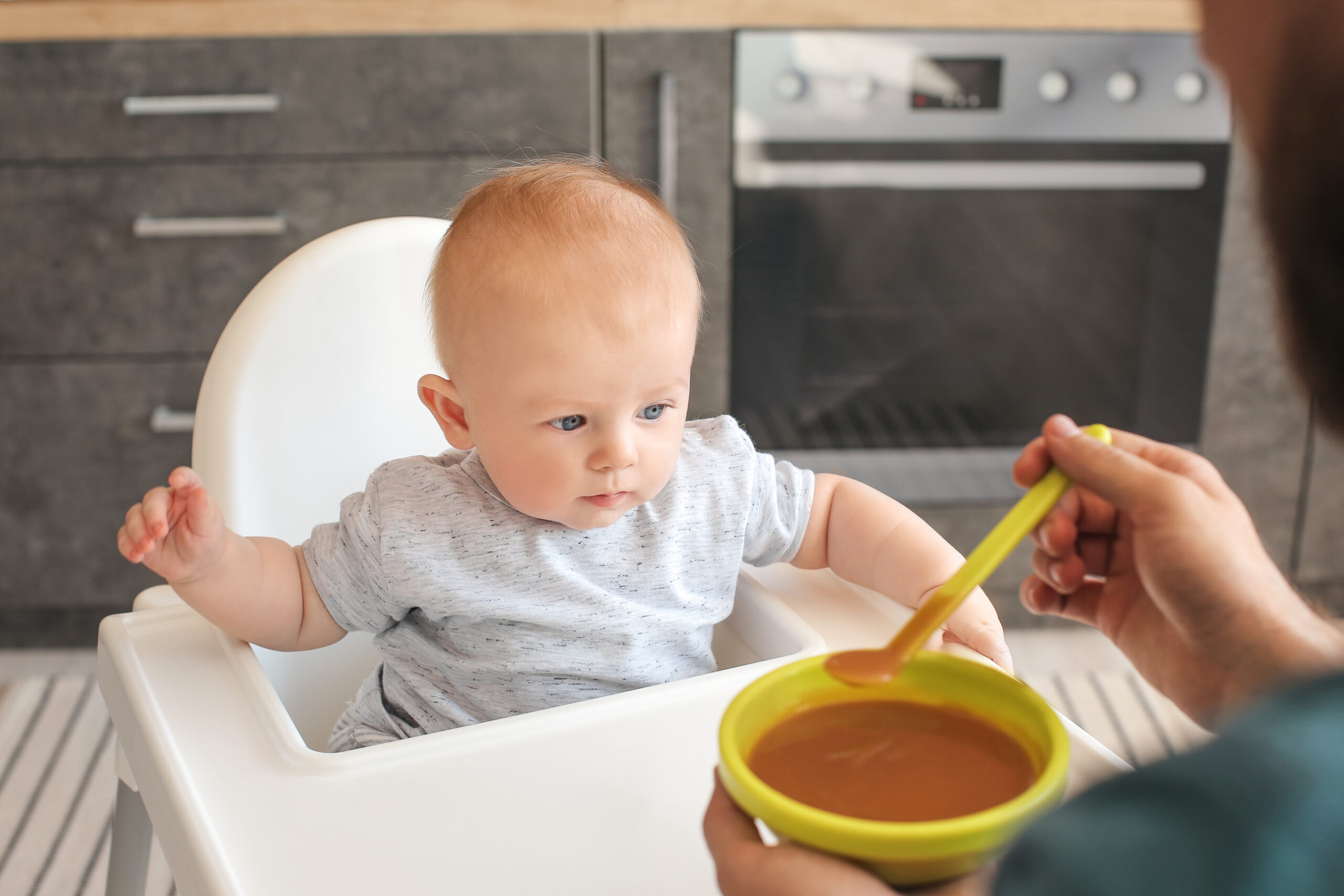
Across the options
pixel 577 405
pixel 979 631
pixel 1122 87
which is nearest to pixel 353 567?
pixel 577 405

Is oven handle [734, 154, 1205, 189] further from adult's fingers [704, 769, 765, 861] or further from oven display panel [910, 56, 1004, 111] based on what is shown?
adult's fingers [704, 769, 765, 861]

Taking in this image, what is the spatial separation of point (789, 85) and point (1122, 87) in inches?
19.7

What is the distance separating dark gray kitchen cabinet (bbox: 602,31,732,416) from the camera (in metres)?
1.69

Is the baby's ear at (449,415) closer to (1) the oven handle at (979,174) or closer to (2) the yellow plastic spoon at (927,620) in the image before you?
(2) the yellow plastic spoon at (927,620)

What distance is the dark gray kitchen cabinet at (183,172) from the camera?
167cm

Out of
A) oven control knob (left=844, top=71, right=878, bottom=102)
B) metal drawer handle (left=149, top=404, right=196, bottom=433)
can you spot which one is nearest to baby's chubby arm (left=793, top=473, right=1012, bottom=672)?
oven control knob (left=844, top=71, right=878, bottom=102)

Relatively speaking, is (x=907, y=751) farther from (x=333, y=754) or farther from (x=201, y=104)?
(x=201, y=104)

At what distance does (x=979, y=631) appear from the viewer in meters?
0.70

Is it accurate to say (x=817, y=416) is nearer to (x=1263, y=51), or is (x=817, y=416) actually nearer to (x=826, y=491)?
(x=826, y=491)

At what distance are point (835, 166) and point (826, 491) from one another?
1039mm

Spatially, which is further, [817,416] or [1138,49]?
[817,416]

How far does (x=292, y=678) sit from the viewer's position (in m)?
0.90

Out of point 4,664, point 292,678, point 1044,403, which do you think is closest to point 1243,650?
point 292,678

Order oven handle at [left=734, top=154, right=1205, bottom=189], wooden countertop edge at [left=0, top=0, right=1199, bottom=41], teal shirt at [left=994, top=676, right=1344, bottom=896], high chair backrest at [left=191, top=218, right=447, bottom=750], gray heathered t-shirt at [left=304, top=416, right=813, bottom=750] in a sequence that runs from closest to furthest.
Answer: teal shirt at [left=994, top=676, right=1344, bottom=896], gray heathered t-shirt at [left=304, top=416, right=813, bottom=750], high chair backrest at [left=191, top=218, right=447, bottom=750], wooden countertop edge at [left=0, top=0, right=1199, bottom=41], oven handle at [left=734, top=154, right=1205, bottom=189]
